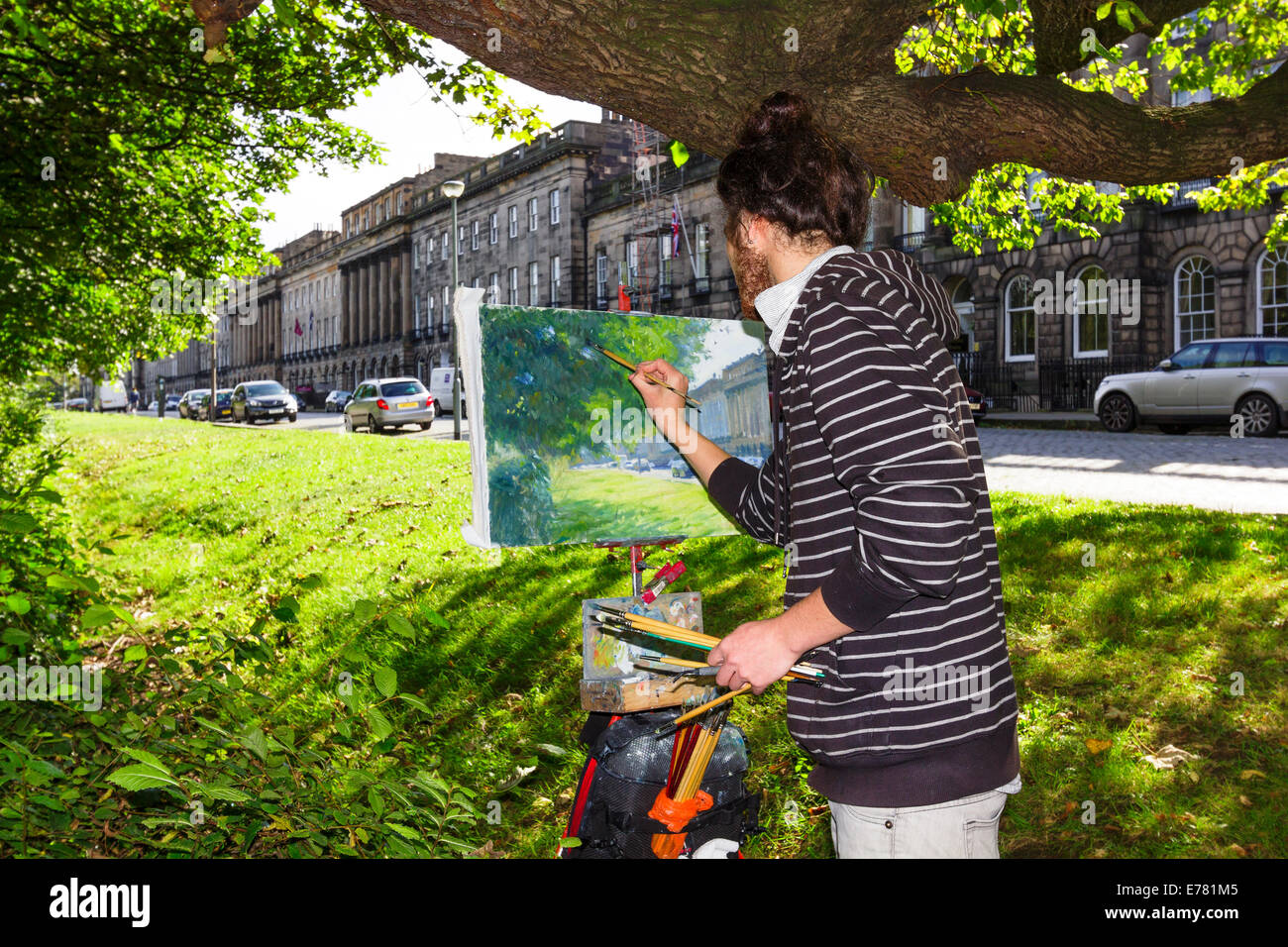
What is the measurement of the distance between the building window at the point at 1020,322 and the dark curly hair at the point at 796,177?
32.1m

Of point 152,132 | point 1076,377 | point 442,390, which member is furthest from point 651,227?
point 152,132

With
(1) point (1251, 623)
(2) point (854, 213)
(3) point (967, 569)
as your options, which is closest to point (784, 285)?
(2) point (854, 213)

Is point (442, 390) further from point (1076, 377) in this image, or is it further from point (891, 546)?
point (891, 546)

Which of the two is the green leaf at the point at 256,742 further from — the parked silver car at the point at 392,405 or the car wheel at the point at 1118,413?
the parked silver car at the point at 392,405

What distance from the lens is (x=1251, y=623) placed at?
18.7 feet

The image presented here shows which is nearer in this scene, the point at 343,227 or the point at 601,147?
the point at 601,147

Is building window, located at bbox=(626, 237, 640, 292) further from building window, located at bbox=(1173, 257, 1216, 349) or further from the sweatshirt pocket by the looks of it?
the sweatshirt pocket

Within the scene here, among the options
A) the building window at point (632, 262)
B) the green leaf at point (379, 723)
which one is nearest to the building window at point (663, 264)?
the building window at point (632, 262)

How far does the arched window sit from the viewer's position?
2581cm

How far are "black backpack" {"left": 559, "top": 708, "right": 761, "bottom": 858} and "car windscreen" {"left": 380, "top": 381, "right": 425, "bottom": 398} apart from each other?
108 ft

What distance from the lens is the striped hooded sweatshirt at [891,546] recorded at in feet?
5.77

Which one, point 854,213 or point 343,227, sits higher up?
point 343,227
